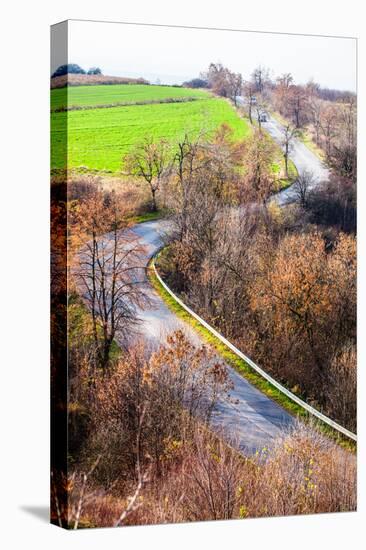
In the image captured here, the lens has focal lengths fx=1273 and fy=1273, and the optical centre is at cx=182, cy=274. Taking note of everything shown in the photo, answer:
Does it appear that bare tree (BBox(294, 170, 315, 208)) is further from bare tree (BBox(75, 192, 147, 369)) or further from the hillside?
the hillside

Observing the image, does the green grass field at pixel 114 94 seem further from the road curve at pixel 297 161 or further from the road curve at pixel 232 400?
the road curve at pixel 232 400

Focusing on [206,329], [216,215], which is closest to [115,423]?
[206,329]

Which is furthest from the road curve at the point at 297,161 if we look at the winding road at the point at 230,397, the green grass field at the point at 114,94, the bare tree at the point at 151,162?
the winding road at the point at 230,397

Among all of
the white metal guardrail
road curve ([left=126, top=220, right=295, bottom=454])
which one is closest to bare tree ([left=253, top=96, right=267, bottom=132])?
road curve ([left=126, top=220, right=295, bottom=454])

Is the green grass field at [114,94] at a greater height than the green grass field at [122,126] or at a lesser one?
greater

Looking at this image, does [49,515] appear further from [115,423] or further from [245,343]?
[245,343]

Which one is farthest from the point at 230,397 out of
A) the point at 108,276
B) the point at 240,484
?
the point at 108,276
